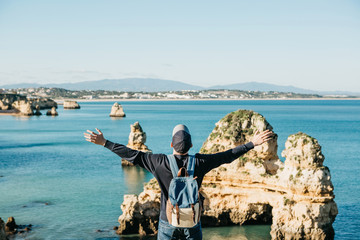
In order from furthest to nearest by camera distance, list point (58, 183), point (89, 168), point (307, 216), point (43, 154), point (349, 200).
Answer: point (43, 154)
point (89, 168)
point (58, 183)
point (349, 200)
point (307, 216)

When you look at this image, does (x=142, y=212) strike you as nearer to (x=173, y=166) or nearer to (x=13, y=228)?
(x=13, y=228)

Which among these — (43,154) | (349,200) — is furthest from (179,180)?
(43,154)

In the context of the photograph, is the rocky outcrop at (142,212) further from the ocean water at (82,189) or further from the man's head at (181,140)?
the man's head at (181,140)

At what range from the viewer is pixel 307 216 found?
19.0 m

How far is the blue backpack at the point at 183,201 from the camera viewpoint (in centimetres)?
604

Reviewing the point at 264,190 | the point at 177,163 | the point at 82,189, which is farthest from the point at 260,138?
the point at 82,189

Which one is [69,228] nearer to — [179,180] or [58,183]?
[58,183]

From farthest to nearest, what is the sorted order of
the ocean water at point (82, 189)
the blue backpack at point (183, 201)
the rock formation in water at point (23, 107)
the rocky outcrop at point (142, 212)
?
1. the rock formation in water at point (23, 107)
2. the ocean water at point (82, 189)
3. the rocky outcrop at point (142, 212)
4. the blue backpack at point (183, 201)

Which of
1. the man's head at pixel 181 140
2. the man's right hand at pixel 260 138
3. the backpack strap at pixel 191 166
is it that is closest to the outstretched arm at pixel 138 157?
the man's head at pixel 181 140

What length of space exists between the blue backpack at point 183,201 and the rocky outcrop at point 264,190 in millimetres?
14163

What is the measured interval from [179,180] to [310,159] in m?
14.6

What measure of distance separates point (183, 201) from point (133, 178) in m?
37.5

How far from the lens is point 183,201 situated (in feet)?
19.9

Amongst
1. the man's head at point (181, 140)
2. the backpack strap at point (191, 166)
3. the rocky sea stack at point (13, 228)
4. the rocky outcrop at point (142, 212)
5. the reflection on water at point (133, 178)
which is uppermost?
the man's head at point (181, 140)
